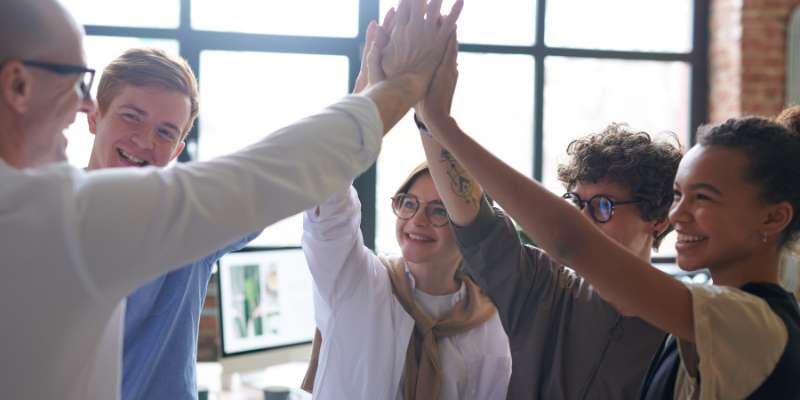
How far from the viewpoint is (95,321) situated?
867 mm

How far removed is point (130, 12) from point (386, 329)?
117 inches

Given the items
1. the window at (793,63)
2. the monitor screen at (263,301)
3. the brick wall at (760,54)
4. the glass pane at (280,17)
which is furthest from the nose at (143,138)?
the window at (793,63)

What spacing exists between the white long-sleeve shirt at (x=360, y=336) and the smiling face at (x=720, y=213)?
0.62m

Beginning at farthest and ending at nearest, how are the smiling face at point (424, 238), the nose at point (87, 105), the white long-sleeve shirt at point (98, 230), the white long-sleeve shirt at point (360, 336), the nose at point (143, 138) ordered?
the smiling face at point (424, 238) → the white long-sleeve shirt at point (360, 336) → the nose at point (143, 138) → the nose at point (87, 105) → the white long-sleeve shirt at point (98, 230)

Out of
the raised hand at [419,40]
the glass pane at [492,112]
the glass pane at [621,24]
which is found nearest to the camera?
the raised hand at [419,40]

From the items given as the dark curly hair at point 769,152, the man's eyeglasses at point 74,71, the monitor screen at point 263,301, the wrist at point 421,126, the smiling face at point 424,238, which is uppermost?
the man's eyeglasses at point 74,71

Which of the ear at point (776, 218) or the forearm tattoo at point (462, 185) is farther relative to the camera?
the forearm tattoo at point (462, 185)

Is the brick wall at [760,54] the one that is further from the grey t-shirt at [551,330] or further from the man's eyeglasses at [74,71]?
the man's eyeglasses at [74,71]

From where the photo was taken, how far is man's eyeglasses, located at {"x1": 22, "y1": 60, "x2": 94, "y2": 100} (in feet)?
2.86

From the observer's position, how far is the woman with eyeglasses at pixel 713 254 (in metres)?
1.06

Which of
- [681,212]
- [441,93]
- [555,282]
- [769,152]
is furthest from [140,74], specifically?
[769,152]

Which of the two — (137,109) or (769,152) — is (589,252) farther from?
(137,109)

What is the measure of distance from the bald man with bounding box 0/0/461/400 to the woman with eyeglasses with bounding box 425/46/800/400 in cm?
33

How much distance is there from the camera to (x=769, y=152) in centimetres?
120
